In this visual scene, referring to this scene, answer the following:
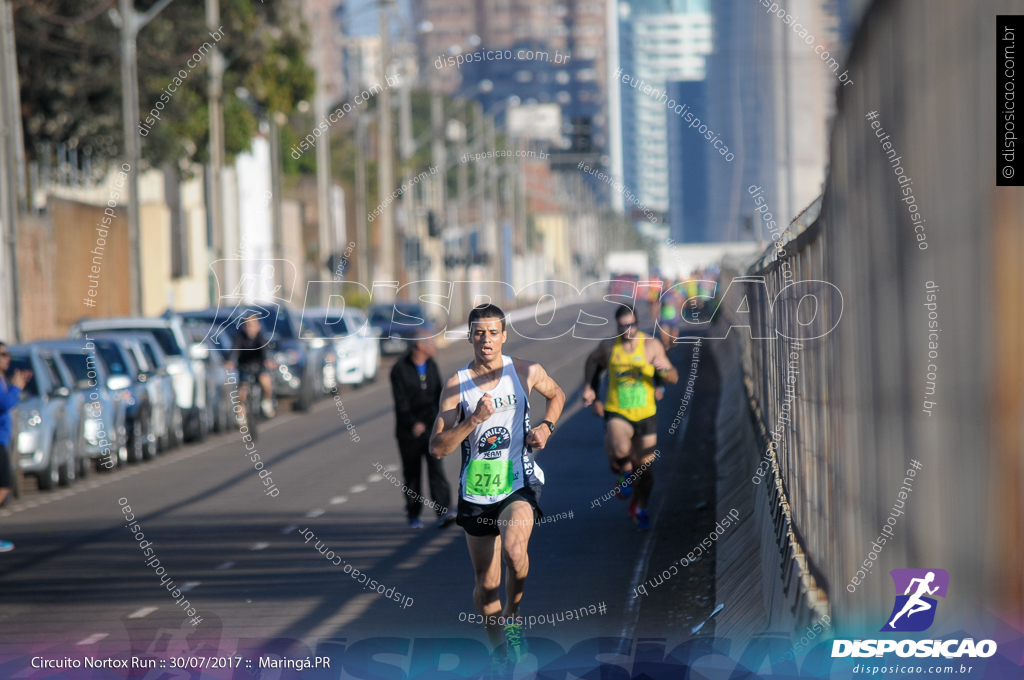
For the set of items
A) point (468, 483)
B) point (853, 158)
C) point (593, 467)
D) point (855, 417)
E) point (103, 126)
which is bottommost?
point (593, 467)

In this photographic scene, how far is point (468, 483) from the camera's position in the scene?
8.22 m

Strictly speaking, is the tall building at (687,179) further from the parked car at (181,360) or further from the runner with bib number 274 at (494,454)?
the runner with bib number 274 at (494,454)

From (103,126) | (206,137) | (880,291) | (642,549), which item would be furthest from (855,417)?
(206,137)

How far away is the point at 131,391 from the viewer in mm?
21516

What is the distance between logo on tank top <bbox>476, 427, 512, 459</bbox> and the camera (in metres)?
8.14

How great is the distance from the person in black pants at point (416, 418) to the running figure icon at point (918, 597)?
9644 mm

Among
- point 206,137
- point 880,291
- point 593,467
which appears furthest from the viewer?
point 206,137

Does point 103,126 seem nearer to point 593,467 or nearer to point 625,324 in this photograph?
point 593,467

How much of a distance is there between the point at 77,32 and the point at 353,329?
29.2 feet

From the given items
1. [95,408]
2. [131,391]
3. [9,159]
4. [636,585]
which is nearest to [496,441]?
[636,585]

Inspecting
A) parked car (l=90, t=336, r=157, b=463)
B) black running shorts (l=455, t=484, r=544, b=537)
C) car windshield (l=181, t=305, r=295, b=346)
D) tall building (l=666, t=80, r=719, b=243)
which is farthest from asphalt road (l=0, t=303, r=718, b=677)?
tall building (l=666, t=80, r=719, b=243)

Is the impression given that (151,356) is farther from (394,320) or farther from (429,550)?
(394,320)

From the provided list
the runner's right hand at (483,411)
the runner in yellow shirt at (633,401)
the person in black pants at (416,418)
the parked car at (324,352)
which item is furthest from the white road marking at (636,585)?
the parked car at (324,352)

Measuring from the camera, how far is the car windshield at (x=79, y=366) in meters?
20.3
